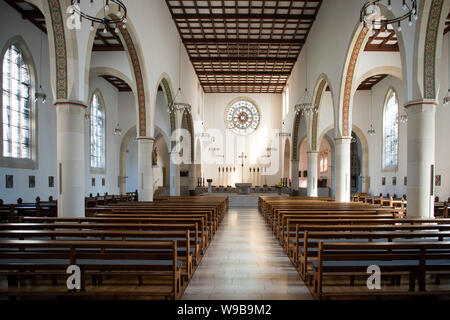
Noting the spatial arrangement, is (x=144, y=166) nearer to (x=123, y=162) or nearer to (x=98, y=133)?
(x=98, y=133)

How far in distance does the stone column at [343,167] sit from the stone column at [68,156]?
31.8 feet

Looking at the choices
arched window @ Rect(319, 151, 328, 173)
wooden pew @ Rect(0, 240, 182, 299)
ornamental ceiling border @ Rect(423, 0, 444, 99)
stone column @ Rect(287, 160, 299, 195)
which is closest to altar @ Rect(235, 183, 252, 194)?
stone column @ Rect(287, 160, 299, 195)

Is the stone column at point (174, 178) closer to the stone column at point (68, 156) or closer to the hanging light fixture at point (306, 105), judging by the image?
the hanging light fixture at point (306, 105)

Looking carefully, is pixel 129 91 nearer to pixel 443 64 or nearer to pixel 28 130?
pixel 28 130

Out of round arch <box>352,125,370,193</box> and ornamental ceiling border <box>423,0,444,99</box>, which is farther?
round arch <box>352,125,370,193</box>

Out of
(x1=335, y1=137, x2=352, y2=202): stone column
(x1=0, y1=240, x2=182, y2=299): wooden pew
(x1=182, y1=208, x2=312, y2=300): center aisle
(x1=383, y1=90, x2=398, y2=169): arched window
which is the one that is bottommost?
(x1=182, y1=208, x2=312, y2=300): center aisle

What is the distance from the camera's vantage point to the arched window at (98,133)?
18984mm

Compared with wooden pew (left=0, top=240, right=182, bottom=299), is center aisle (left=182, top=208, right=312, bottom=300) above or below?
below

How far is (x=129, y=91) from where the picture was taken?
878 inches

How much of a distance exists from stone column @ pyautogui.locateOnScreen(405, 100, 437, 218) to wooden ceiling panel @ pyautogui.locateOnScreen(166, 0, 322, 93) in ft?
32.7

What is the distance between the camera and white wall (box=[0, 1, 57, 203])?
11.3 meters

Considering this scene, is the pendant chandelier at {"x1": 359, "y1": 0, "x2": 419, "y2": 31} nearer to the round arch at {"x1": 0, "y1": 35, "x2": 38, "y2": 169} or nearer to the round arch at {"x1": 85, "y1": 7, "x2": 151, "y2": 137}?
the round arch at {"x1": 85, "y1": 7, "x2": 151, "y2": 137}
